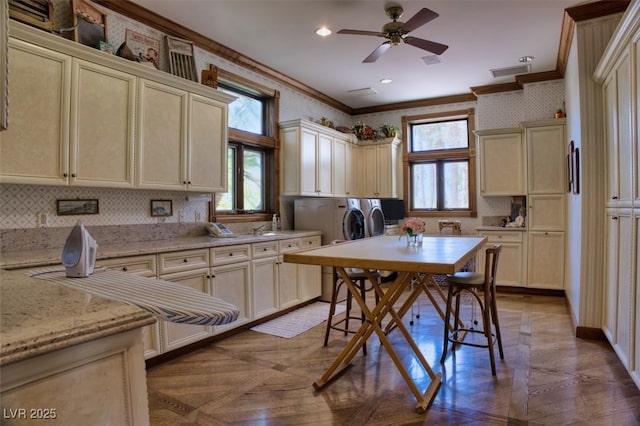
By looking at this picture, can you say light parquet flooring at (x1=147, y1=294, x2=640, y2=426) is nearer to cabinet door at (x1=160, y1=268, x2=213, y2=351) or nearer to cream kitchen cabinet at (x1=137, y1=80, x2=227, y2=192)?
cabinet door at (x1=160, y1=268, x2=213, y2=351)

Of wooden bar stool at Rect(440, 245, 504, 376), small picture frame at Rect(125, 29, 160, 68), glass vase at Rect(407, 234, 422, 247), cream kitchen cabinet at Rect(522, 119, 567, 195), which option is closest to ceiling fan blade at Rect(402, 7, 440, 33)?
glass vase at Rect(407, 234, 422, 247)

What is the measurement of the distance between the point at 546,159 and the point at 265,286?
3.98m

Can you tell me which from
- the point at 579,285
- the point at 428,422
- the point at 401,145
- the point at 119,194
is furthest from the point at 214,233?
the point at 401,145

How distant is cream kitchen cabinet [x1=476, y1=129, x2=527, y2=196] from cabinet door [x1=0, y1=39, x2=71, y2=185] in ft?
16.6

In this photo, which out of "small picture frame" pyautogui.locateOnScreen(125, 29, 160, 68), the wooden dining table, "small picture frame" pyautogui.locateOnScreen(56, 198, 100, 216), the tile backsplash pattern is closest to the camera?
the wooden dining table

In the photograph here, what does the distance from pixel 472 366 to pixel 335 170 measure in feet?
11.6

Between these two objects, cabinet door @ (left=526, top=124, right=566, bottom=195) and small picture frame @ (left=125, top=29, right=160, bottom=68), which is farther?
cabinet door @ (left=526, top=124, right=566, bottom=195)

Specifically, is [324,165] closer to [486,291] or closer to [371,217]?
[371,217]

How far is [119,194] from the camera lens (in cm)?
316

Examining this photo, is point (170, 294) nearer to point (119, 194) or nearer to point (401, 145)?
point (119, 194)

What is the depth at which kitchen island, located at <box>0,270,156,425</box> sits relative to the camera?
0.72m

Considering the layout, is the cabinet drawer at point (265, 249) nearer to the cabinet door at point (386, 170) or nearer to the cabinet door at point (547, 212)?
the cabinet door at point (386, 170)

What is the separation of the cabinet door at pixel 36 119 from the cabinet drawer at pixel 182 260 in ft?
2.84

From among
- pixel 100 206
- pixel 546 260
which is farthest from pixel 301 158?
pixel 546 260
